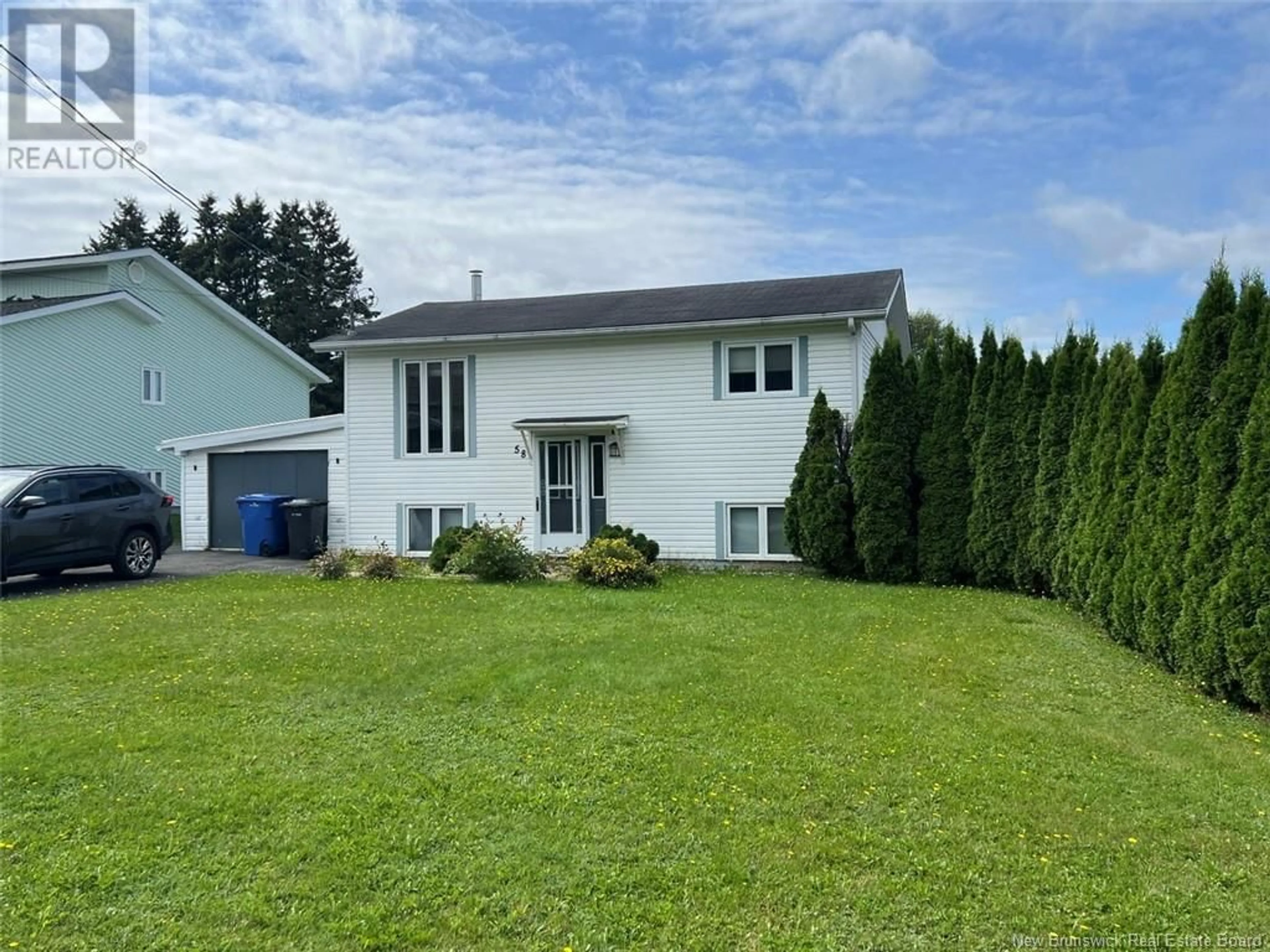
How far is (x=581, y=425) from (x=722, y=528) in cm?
298

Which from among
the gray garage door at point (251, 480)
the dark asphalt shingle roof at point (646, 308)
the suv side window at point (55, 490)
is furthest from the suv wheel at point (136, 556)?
the dark asphalt shingle roof at point (646, 308)

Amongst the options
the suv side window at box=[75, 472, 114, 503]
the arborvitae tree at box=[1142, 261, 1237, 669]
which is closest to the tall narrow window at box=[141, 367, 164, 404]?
the suv side window at box=[75, 472, 114, 503]

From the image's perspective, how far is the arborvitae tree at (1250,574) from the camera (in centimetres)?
519

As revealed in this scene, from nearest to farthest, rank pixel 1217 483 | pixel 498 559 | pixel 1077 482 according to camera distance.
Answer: pixel 1217 483
pixel 1077 482
pixel 498 559

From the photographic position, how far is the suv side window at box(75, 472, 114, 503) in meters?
10.9

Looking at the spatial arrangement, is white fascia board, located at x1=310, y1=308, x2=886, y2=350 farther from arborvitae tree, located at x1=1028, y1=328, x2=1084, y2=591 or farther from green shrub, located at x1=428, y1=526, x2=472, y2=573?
green shrub, located at x1=428, y1=526, x2=472, y2=573

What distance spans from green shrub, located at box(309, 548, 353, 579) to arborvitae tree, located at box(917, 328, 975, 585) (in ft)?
27.8

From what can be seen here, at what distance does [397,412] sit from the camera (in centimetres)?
1463

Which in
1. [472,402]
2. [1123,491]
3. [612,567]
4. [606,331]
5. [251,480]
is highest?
[606,331]

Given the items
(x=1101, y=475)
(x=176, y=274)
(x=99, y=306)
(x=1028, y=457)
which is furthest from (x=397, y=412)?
(x=176, y=274)

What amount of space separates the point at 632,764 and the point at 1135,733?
3164 mm

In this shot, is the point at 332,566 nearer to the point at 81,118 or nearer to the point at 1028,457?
the point at 81,118

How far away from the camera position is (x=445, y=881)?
9.52 ft

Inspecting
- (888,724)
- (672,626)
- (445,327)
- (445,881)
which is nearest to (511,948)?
(445,881)
